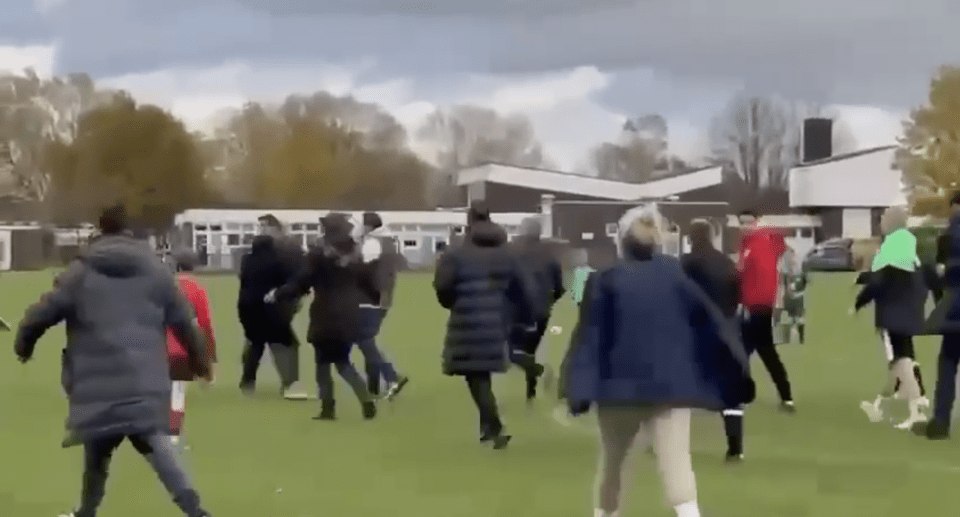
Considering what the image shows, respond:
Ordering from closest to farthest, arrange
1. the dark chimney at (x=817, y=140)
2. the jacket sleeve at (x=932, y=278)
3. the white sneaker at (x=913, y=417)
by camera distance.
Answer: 1. the jacket sleeve at (x=932, y=278)
2. the white sneaker at (x=913, y=417)
3. the dark chimney at (x=817, y=140)

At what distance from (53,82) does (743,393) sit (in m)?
95.3

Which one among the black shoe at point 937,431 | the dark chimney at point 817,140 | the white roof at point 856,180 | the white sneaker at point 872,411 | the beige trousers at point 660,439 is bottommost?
the white sneaker at point 872,411

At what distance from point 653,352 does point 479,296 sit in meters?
4.19

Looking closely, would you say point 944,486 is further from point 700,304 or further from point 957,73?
point 957,73

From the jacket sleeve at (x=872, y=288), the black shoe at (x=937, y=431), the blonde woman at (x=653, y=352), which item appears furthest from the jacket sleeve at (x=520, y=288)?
the blonde woman at (x=653, y=352)

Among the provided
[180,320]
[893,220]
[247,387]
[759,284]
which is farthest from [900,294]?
[180,320]

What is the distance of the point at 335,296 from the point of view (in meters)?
12.7

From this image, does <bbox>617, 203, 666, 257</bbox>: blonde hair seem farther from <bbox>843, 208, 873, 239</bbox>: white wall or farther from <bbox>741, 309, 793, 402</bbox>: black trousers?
<bbox>843, 208, 873, 239</bbox>: white wall

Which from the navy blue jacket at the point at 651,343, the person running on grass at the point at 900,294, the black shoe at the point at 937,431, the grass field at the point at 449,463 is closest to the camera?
the navy blue jacket at the point at 651,343

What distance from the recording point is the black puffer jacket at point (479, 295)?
10.9 m

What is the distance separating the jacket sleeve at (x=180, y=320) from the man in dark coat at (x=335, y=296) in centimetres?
532

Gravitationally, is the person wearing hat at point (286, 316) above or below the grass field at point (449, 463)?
above

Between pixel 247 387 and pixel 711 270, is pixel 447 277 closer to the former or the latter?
pixel 711 270

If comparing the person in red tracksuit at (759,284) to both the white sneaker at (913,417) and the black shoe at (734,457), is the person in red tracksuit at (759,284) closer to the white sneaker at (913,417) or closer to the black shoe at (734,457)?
the white sneaker at (913,417)
